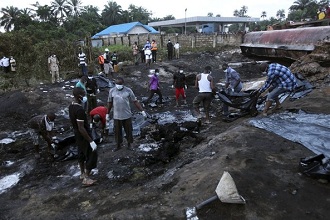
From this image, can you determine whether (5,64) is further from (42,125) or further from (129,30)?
(129,30)

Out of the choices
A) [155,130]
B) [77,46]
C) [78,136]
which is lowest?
[155,130]

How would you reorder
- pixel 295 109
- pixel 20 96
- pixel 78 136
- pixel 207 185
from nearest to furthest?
pixel 207 185 < pixel 78 136 < pixel 295 109 < pixel 20 96

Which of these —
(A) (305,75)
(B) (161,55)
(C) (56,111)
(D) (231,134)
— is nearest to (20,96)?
(C) (56,111)

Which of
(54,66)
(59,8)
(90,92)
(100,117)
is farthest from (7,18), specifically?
(100,117)

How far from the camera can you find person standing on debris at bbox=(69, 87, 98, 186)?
398 cm

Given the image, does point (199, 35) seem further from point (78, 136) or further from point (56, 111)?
point (78, 136)

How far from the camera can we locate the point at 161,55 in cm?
1962

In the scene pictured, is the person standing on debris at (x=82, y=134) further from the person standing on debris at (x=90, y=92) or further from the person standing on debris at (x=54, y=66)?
the person standing on debris at (x=54, y=66)

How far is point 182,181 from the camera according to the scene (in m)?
3.71

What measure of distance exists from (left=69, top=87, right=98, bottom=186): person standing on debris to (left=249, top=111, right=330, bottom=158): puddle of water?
2887 mm

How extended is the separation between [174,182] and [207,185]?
51 centimetres

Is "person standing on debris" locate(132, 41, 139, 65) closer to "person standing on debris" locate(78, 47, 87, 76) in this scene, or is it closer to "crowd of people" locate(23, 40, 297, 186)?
"person standing on debris" locate(78, 47, 87, 76)

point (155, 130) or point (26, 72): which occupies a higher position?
point (26, 72)

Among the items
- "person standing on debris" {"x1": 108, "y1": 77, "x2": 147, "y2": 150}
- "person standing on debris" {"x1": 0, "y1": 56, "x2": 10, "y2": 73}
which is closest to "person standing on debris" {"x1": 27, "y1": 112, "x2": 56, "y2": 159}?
"person standing on debris" {"x1": 108, "y1": 77, "x2": 147, "y2": 150}
